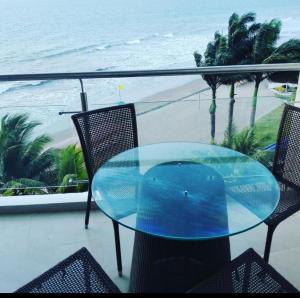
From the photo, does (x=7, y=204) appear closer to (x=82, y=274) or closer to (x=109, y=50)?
(x=82, y=274)

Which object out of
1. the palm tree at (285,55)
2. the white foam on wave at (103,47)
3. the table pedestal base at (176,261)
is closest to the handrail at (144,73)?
the table pedestal base at (176,261)

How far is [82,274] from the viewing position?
4.71ft

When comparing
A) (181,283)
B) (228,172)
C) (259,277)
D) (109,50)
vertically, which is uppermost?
(228,172)

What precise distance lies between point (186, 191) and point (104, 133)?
878 millimetres

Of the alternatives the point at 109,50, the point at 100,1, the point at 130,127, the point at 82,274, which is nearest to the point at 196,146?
the point at 130,127

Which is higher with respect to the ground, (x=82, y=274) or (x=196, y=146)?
(x=196, y=146)

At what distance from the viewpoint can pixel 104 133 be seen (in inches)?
92.5

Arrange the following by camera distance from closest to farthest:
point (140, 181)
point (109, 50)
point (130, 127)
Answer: point (140, 181) → point (130, 127) → point (109, 50)

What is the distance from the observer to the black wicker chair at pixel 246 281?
4.40 ft

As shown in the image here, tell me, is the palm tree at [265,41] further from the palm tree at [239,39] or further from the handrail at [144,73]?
the handrail at [144,73]

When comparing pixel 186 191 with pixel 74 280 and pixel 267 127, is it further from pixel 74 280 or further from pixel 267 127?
pixel 267 127

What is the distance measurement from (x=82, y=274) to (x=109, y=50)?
30.7m

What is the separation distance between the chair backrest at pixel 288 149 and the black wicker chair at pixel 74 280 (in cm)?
135

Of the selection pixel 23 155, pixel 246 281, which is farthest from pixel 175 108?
pixel 23 155
